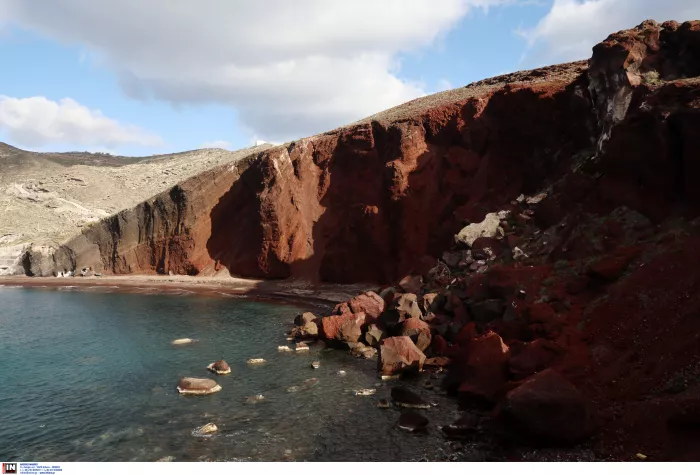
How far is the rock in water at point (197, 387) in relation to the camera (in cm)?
2191

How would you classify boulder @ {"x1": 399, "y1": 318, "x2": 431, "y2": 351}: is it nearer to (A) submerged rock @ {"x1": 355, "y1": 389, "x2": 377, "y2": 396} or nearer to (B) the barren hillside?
(A) submerged rock @ {"x1": 355, "y1": 389, "x2": 377, "y2": 396}

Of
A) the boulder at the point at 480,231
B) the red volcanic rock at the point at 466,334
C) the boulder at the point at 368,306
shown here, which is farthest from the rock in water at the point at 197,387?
the boulder at the point at 480,231

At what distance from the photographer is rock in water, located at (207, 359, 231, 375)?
81.4 ft

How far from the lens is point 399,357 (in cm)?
2397

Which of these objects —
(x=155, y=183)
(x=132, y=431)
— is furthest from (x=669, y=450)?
(x=155, y=183)

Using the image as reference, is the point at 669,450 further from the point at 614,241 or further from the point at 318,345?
the point at 318,345

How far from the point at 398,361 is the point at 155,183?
101463 millimetres

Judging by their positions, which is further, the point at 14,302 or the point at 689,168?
the point at 14,302

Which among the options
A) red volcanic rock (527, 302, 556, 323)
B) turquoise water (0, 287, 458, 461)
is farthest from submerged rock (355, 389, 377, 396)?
red volcanic rock (527, 302, 556, 323)

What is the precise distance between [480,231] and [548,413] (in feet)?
70.1

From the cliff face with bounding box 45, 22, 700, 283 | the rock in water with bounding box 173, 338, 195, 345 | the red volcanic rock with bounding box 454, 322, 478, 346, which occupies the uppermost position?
the cliff face with bounding box 45, 22, 700, 283

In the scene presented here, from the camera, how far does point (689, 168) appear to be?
71.9ft

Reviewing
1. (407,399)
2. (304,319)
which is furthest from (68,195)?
(407,399)

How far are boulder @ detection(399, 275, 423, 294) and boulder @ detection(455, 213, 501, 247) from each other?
467cm
